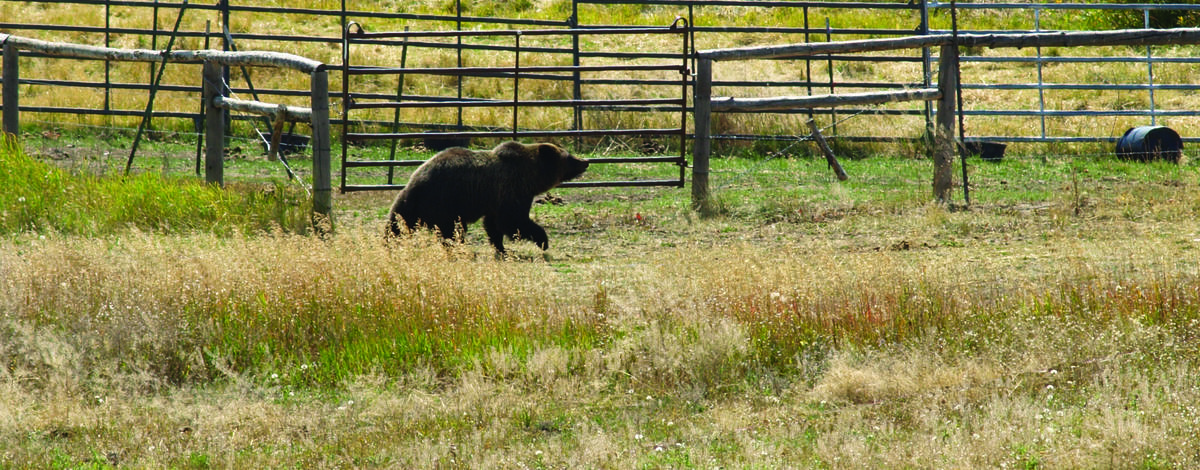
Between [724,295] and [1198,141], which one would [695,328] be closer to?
[724,295]

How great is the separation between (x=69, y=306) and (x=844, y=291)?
498cm

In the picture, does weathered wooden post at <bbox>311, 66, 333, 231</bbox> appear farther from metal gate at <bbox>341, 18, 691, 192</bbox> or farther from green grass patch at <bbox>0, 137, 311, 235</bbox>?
metal gate at <bbox>341, 18, 691, 192</bbox>

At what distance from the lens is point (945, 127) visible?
495 inches

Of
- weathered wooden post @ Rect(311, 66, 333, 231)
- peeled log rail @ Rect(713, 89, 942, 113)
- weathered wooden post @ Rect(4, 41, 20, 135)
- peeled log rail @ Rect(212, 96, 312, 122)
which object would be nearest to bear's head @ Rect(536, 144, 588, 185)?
peeled log rail @ Rect(713, 89, 942, 113)

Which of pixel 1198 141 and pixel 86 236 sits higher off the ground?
pixel 1198 141

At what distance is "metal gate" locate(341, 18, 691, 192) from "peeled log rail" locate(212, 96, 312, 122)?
1134 mm

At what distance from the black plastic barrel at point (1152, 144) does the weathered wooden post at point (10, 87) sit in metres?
13.1

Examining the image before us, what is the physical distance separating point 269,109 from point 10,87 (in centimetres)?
378

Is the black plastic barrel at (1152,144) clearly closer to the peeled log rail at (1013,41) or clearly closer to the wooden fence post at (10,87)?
the peeled log rail at (1013,41)

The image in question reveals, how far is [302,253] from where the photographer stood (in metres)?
8.30

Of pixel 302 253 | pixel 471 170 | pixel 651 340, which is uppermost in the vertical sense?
pixel 471 170

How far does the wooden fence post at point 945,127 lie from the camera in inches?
490

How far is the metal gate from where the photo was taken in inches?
501

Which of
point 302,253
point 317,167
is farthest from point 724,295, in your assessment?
point 317,167
